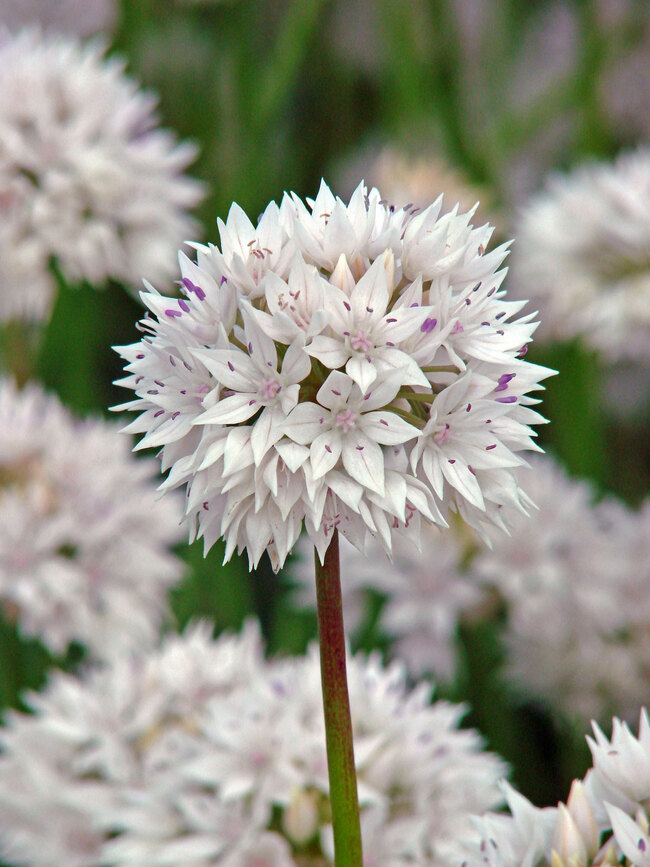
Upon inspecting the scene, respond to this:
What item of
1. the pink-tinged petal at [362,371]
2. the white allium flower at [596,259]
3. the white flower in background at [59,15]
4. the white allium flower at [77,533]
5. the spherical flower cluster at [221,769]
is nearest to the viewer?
the pink-tinged petal at [362,371]

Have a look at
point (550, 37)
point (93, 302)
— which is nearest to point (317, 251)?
point (93, 302)

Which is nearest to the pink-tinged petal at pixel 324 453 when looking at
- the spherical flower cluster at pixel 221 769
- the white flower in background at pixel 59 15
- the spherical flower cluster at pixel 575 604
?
the spherical flower cluster at pixel 221 769

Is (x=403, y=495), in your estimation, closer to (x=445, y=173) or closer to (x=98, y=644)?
(x=98, y=644)

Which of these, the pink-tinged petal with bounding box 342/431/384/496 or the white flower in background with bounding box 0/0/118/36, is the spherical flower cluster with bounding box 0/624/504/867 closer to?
the pink-tinged petal with bounding box 342/431/384/496

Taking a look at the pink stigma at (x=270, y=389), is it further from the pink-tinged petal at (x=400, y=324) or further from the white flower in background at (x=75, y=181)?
the white flower in background at (x=75, y=181)

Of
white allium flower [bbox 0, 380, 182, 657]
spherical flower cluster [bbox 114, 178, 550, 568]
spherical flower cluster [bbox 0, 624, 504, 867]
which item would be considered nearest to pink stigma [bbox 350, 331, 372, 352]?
spherical flower cluster [bbox 114, 178, 550, 568]

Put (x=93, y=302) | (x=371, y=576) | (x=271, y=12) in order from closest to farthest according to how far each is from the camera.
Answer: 1. (x=371, y=576)
2. (x=93, y=302)
3. (x=271, y=12)
